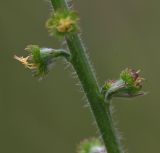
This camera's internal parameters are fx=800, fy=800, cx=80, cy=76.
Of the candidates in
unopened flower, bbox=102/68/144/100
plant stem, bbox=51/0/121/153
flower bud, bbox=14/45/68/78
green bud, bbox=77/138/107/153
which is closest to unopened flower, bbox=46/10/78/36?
plant stem, bbox=51/0/121/153

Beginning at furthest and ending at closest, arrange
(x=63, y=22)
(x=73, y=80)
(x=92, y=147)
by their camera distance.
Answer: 1. (x=73, y=80)
2. (x=92, y=147)
3. (x=63, y=22)

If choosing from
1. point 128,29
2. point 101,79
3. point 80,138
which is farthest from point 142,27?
point 80,138

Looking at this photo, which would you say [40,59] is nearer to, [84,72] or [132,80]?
[84,72]

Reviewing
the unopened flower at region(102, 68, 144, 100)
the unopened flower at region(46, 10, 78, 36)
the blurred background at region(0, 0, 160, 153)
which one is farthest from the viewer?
the blurred background at region(0, 0, 160, 153)

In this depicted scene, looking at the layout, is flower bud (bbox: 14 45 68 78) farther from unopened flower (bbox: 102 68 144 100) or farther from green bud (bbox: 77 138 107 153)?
green bud (bbox: 77 138 107 153)

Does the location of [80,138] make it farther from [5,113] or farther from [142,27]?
[142,27]

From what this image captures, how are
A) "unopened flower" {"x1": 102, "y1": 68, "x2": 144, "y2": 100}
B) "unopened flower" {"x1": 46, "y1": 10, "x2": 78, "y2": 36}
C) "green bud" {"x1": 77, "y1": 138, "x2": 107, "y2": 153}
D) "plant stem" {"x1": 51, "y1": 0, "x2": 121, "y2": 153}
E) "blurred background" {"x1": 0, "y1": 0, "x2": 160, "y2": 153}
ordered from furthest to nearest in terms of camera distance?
"blurred background" {"x1": 0, "y1": 0, "x2": 160, "y2": 153}, "green bud" {"x1": 77, "y1": 138, "x2": 107, "y2": 153}, "unopened flower" {"x1": 102, "y1": 68, "x2": 144, "y2": 100}, "plant stem" {"x1": 51, "y1": 0, "x2": 121, "y2": 153}, "unopened flower" {"x1": 46, "y1": 10, "x2": 78, "y2": 36}

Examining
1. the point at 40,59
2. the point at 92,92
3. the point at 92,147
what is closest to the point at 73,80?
the point at 92,147

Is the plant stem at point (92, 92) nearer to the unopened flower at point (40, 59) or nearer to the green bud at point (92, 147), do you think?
the unopened flower at point (40, 59)

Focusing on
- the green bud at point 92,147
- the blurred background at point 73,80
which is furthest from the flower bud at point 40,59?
the blurred background at point 73,80
